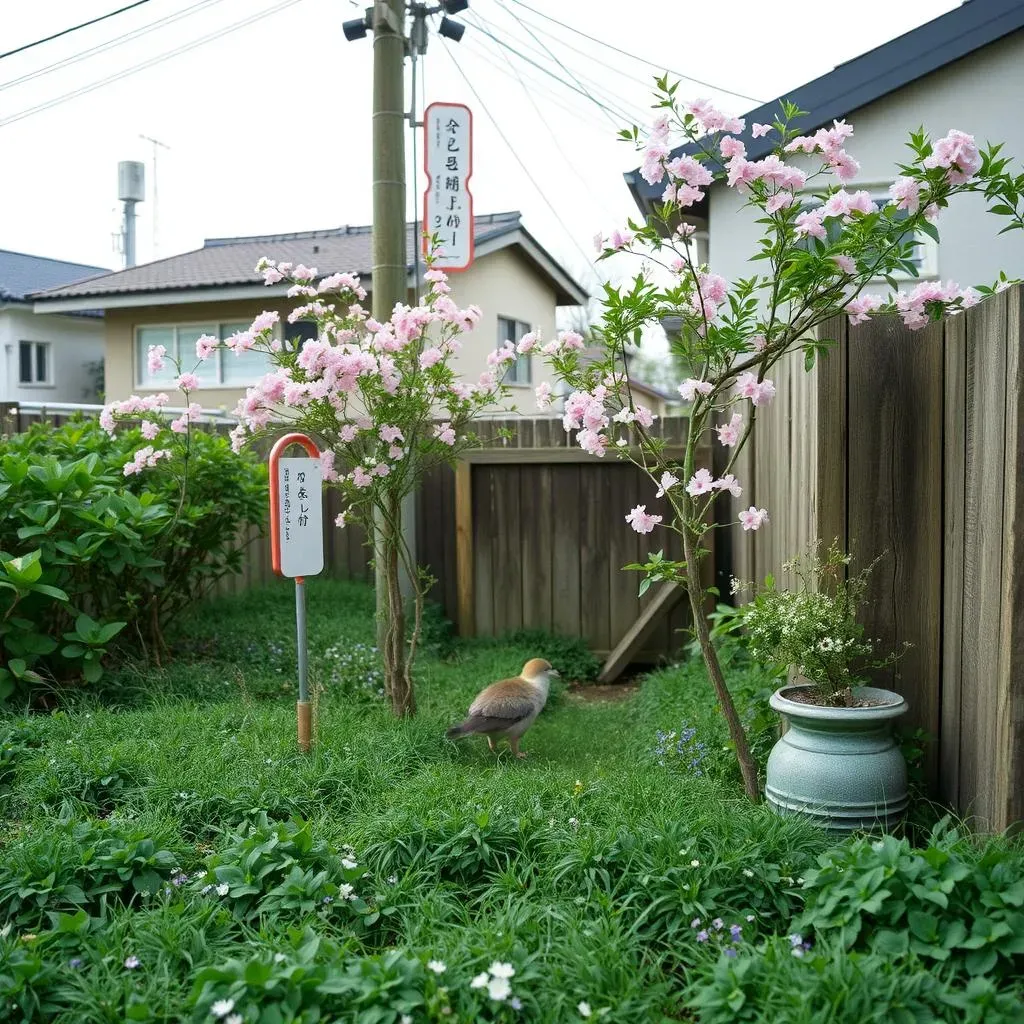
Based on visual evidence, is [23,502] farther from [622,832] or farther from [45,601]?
[622,832]

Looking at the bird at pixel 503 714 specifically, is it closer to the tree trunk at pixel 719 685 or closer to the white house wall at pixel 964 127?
the tree trunk at pixel 719 685

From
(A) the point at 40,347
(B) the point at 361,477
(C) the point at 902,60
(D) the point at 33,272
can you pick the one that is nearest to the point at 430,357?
(B) the point at 361,477

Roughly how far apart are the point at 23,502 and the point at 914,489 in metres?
4.00

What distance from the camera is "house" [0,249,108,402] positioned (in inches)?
818

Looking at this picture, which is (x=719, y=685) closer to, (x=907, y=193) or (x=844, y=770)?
(x=844, y=770)

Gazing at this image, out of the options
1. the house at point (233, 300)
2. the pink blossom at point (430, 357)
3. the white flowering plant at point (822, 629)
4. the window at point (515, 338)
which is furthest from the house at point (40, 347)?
the white flowering plant at point (822, 629)

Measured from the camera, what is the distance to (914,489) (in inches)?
133

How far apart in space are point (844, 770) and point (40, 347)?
73.9ft

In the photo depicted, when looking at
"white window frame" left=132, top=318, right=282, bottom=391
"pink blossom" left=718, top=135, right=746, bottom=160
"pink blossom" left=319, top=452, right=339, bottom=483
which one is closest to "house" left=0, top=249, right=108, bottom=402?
"white window frame" left=132, top=318, right=282, bottom=391

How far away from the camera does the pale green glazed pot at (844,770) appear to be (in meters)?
3.00

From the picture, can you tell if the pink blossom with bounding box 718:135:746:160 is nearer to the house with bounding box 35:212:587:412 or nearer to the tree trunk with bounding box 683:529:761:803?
the tree trunk with bounding box 683:529:761:803

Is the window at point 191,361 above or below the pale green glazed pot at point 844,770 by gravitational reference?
above

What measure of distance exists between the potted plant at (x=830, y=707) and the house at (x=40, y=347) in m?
19.4

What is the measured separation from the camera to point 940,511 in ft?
10.8
